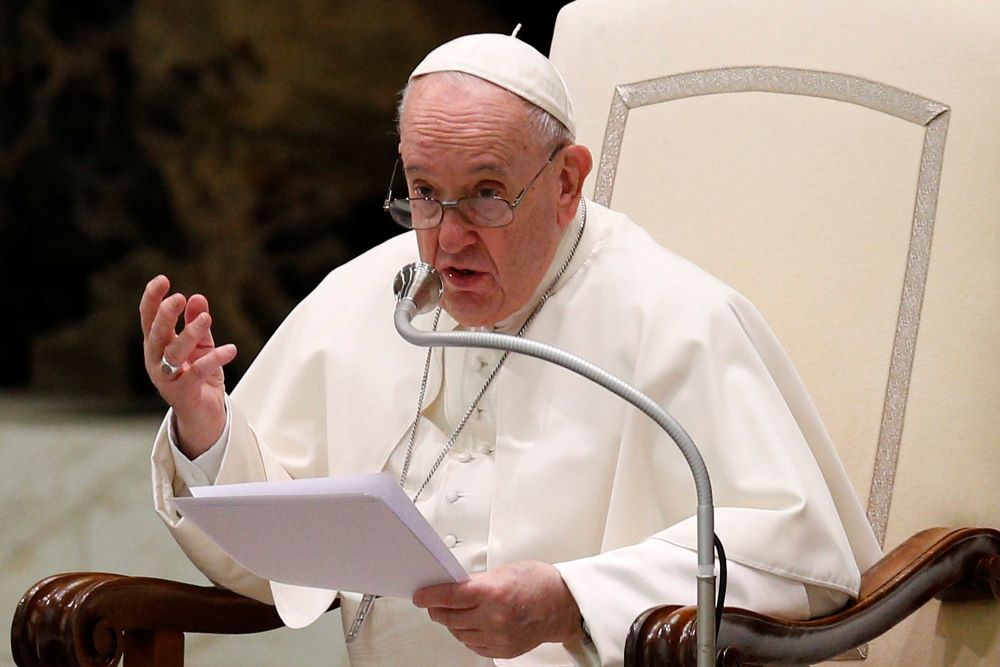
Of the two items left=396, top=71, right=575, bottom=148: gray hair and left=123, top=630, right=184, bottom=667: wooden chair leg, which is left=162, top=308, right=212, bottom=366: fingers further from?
left=396, top=71, right=575, bottom=148: gray hair

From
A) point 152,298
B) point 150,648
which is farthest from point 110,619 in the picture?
point 152,298

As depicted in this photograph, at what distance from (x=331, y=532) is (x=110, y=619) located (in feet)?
1.99

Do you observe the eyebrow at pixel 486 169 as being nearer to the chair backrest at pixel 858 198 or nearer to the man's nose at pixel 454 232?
the man's nose at pixel 454 232

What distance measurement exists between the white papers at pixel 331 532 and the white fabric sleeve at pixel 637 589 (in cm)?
25

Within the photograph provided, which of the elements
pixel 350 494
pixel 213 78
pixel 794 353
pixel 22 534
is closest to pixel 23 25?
pixel 213 78

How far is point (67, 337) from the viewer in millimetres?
5840

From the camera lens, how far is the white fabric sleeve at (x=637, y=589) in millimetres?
2391

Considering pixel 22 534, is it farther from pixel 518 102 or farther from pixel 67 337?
pixel 518 102

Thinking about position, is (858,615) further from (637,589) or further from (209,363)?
(209,363)

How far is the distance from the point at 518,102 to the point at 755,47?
28.9 inches

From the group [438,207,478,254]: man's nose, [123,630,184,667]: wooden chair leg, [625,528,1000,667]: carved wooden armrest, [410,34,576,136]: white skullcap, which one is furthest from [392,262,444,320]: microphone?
[123,630,184,667]: wooden chair leg

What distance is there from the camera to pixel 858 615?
2.54m

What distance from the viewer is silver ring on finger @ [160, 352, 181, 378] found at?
103 inches

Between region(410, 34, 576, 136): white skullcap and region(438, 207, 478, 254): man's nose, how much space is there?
0.25m
